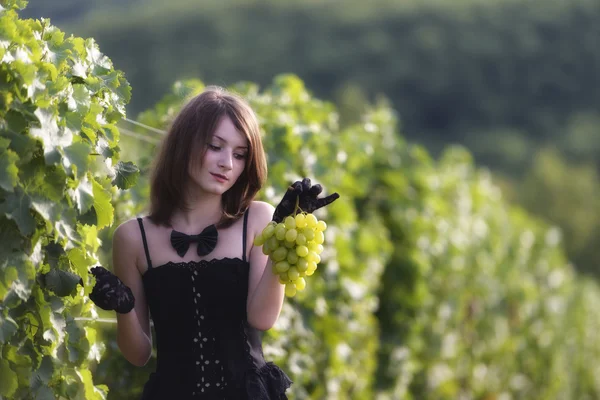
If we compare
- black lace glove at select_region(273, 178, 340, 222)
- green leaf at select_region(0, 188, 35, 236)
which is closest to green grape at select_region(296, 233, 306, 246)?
black lace glove at select_region(273, 178, 340, 222)

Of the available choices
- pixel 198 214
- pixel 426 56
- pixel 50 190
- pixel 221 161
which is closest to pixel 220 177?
pixel 221 161

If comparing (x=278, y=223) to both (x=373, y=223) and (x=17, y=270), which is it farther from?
(x=373, y=223)

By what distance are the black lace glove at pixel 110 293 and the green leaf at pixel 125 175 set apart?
0.25 meters

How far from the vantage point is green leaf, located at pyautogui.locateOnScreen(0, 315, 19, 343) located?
7.56 feet

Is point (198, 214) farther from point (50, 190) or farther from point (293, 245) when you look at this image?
point (50, 190)

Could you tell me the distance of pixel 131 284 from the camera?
291 centimetres

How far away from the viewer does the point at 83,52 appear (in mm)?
2748

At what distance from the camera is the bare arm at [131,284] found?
9.52 ft

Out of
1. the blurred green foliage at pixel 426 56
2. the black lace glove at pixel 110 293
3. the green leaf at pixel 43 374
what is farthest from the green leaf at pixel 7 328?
the blurred green foliage at pixel 426 56

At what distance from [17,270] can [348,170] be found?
396cm

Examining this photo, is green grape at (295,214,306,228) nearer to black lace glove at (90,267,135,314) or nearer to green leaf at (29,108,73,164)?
black lace glove at (90,267,135,314)

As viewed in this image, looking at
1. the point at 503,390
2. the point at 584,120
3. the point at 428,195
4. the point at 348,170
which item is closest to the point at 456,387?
the point at 503,390

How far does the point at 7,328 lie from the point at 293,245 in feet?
2.43

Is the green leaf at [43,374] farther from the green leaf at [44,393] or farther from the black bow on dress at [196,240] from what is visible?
the black bow on dress at [196,240]
